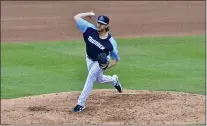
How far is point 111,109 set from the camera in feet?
32.6

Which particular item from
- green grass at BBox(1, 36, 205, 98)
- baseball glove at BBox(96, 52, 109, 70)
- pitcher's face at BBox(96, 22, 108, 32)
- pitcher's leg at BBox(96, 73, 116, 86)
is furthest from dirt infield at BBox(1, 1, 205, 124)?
pitcher's face at BBox(96, 22, 108, 32)

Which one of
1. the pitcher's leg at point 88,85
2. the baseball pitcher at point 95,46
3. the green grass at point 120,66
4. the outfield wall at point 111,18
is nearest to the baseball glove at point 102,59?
the baseball pitcher at point 95,46

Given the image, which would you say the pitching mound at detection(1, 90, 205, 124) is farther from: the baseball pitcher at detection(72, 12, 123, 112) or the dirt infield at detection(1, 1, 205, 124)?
the baseball pitcher at detection(72, 12, 123, 112)

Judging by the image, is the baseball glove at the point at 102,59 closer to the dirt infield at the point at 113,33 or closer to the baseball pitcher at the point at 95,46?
the baseball pitcher at the point at 95,46

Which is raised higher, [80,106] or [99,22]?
[99,22]

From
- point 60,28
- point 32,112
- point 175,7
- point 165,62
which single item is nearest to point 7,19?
point 60,28

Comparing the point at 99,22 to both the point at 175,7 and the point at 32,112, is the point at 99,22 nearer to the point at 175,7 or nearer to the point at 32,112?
the point at 32,112

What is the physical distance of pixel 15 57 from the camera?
50.0 ft

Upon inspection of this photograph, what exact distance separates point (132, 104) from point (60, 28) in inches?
432

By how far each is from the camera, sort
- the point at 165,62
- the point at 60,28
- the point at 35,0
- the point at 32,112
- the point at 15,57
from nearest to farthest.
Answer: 1. the point at 32,112
2. the point at 165,62
3. the point at 15,57
4. the point at 60,28
5. the point at 35,0

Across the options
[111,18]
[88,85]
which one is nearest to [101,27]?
[88,85]

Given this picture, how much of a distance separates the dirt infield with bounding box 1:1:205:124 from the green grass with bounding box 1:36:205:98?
2.96 ft

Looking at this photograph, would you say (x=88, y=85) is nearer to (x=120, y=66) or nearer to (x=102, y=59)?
(x=102, y=59)

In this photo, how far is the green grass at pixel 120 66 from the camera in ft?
39.8
